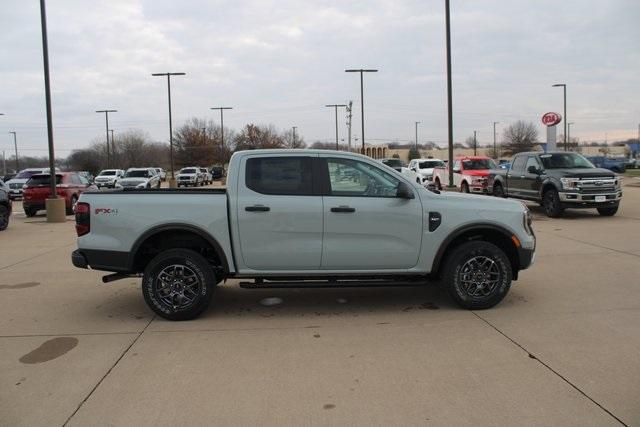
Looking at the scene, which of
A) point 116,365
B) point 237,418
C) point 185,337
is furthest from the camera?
point 185,337

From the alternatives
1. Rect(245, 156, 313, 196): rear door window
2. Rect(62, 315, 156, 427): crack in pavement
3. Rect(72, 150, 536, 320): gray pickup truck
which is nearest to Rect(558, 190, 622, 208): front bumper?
Rect(72, 150, 536, 320): gray pickup truck

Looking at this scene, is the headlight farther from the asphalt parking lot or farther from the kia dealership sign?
the kia dealership sign

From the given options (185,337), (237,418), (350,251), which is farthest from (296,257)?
(237,418)

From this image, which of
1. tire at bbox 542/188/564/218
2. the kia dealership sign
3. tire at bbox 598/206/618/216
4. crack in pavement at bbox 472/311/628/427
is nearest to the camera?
crack in pavement at bbox 472/311/628/427

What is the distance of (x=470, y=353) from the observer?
15.6ft

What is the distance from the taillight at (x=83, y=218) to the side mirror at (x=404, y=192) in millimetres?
3278

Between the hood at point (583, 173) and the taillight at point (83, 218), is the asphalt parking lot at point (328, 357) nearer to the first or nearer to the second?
the taillight at point (83, 218)

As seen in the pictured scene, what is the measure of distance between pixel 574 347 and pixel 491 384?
1.20 m

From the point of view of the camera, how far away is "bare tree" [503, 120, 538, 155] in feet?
300

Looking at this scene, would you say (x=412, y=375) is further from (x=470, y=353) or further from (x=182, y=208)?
(x=182, y=208)

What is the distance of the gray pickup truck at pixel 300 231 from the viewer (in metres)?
5.78

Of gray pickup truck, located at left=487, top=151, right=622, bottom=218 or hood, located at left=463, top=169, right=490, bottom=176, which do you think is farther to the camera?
hood, located at left=463, top=169, right=490, bottom=176

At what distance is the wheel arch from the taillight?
371 cm

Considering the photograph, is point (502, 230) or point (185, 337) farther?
point (502, 230)
